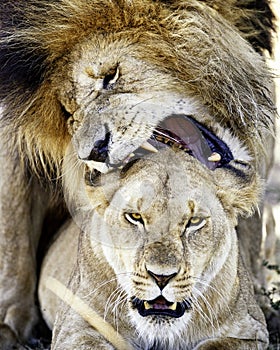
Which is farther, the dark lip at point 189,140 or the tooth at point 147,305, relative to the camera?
the dark lip at point 189,140

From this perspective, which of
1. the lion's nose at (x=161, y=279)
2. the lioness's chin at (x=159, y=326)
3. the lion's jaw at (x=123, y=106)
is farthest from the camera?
the lion's jaw at (x=123, y=106)

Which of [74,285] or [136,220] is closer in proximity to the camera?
[136,220]

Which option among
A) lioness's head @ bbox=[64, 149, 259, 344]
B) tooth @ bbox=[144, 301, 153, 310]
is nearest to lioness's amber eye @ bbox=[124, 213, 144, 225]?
lioness's head @ bbox=[64, 149, 259, 344]

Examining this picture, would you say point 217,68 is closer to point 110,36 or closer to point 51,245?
point 110,36

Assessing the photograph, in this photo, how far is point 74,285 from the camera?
3.52 meters

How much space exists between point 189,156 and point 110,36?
0.52m

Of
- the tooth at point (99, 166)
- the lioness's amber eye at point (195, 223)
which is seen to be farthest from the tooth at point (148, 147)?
the lioness's amber eye at point (195, 223)

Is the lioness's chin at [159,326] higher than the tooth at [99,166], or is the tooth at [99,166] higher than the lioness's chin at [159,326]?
the tooth at [99,166]

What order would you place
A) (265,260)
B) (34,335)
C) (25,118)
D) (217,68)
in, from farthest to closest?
(265,260)
(34,335)
(25,118)
(217,68)

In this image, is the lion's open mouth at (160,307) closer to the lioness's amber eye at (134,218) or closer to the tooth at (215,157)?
the lioness's amber eye at (134,218)

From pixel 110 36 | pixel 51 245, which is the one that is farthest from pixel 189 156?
pixel 51 245

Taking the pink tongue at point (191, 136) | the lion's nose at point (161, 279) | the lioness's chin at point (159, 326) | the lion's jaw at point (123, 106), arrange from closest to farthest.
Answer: the lion's nose at point (161, 279), the lioness's chin at point (159, 326), the lion's jaw at point (123, 106), the pink tongue at point (191, 136)

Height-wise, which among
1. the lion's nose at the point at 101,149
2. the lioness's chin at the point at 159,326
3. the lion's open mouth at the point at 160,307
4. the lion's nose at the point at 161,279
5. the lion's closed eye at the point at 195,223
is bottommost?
the lioness's chin at the point at 159,326

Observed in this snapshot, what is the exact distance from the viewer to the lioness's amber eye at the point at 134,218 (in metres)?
3.05
